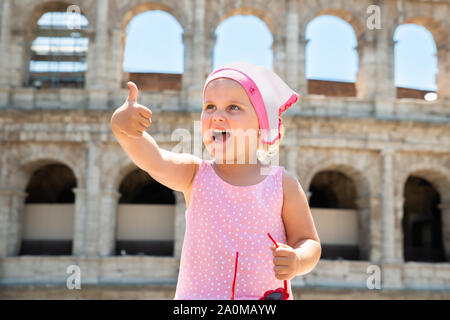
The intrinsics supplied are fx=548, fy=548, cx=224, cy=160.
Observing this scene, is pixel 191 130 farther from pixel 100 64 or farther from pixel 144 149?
pixel 144 149

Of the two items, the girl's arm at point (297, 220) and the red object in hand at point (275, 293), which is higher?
the girl's arm at point (297, 220)

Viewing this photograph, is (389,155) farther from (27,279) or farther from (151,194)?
(27,279)

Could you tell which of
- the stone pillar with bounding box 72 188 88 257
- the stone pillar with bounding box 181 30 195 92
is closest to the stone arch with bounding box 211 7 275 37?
the stone pillar with bounding box 181 30 195 92

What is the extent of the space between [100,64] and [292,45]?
16.4 ft

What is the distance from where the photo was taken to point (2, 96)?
1382 cm

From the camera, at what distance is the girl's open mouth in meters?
2.15

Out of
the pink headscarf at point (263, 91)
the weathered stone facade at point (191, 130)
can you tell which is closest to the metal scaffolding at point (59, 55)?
the weathered stone facade at point (191, 130)

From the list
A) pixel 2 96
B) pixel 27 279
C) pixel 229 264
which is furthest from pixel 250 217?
pixel 2 96

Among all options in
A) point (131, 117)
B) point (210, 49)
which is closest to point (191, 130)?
point (210, 49)

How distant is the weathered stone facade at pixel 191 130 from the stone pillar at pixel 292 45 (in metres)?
0.03

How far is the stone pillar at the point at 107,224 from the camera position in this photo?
519 inches

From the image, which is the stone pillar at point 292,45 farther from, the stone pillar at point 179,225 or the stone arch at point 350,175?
the stone pillar at point 179,225

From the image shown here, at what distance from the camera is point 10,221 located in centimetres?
1352

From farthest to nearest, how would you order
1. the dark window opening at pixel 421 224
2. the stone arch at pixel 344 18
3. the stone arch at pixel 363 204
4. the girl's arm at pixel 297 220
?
the dark window opening at pixel 421 224 → the stone arch at pixel 344 18 → the stone arch at pixel 363 204 → the girl's arm at pixel 297 220
